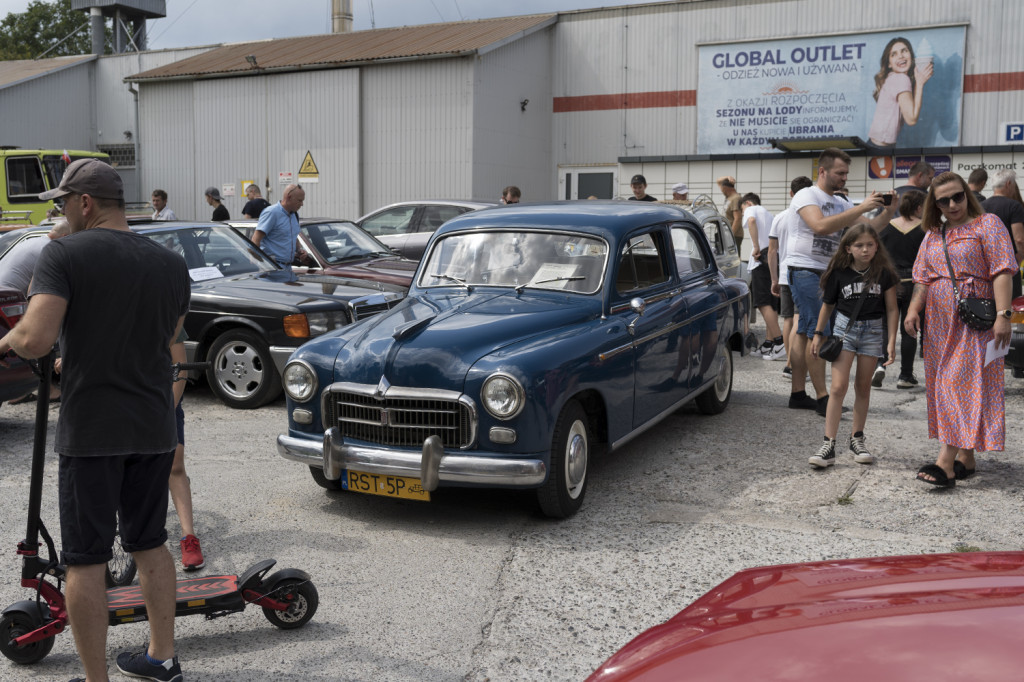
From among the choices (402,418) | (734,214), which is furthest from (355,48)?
(402,418)

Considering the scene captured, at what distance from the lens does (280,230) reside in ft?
35.3

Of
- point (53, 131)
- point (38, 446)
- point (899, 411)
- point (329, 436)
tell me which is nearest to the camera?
point (38, 446)

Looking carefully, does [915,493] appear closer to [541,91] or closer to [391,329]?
[391,329]

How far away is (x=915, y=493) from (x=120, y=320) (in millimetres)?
4759

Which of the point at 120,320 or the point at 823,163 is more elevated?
the point at 823,163

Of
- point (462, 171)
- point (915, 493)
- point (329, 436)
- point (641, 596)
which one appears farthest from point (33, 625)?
point (462, 171)

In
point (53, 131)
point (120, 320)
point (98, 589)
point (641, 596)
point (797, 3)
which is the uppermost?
point (797, 3)

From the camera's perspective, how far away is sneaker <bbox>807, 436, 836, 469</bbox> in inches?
264

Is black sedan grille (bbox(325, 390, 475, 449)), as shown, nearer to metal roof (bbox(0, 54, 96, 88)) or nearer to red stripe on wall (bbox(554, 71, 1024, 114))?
red stripe on wall (bbox(554, 71, 1024, 114))

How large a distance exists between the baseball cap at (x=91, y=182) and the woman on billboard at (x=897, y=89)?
20.0 meters

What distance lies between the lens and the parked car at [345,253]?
35.3 feet

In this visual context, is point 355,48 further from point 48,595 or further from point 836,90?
point 48,595

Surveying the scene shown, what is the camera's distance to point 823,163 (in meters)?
8.00

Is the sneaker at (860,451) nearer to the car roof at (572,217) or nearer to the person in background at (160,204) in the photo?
the car roof at (572,217)
